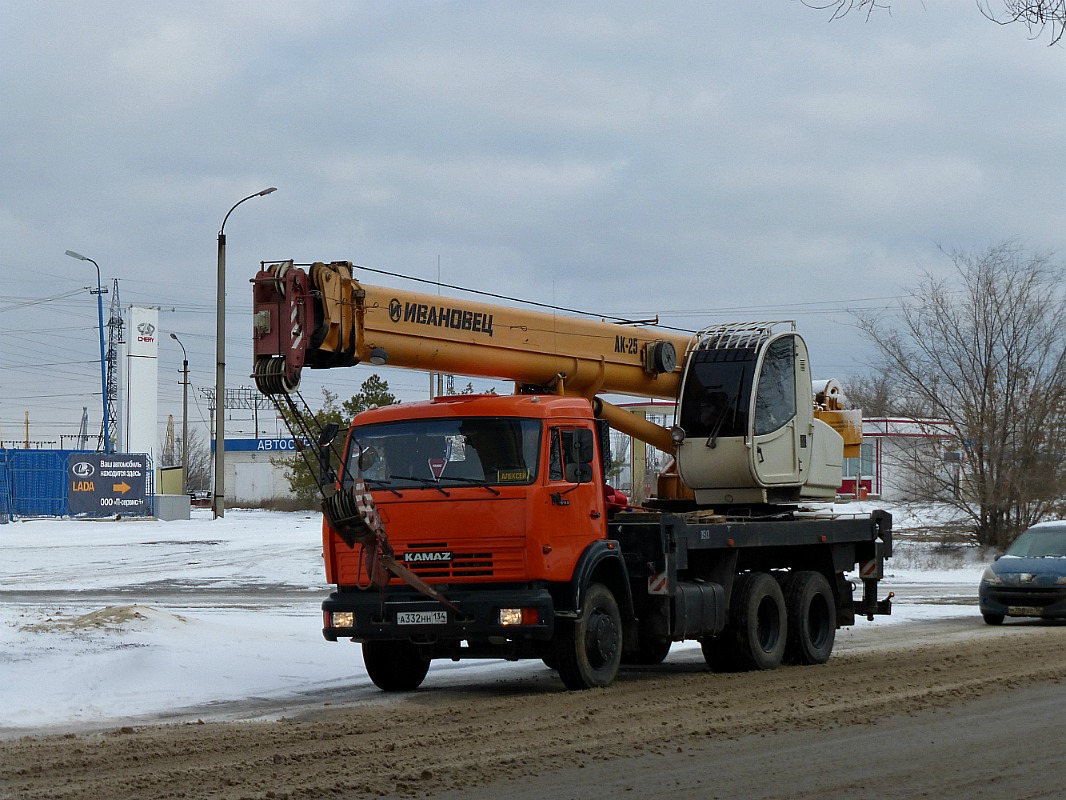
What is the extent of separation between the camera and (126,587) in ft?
89.9

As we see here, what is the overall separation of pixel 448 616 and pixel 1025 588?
1140 centimetres

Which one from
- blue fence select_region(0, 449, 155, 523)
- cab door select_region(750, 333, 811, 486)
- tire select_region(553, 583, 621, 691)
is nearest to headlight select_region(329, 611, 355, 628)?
tire select_region(553, 583, 621, 691)

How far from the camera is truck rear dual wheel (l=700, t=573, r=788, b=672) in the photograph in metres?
14.5

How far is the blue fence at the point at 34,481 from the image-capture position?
53.6 meters

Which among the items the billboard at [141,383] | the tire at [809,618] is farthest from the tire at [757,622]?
the billboard at [141,383]

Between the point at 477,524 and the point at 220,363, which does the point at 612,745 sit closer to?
the point at 477,524

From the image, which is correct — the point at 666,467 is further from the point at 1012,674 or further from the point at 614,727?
the point at 614,727

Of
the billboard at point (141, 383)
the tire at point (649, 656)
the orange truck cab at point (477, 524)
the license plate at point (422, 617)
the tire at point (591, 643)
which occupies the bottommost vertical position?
the tire at point (649, 656)

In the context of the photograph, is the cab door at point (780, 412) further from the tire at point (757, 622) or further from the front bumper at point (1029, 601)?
the front bumper at point (1029, 601)

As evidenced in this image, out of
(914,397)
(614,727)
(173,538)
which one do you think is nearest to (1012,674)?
(614,727)

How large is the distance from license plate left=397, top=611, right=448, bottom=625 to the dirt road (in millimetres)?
698

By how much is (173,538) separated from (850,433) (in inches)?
1041

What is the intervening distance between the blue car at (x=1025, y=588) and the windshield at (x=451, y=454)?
10.7 m

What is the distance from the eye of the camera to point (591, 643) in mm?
12422
